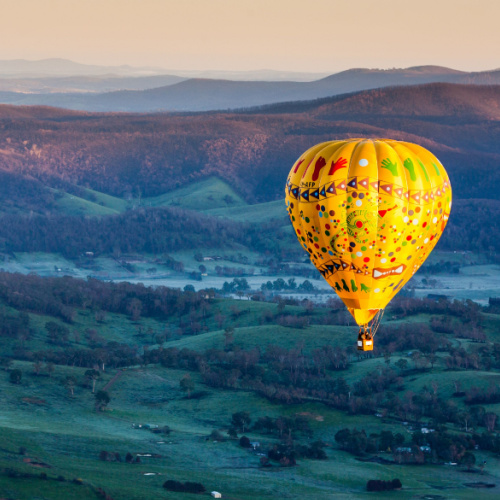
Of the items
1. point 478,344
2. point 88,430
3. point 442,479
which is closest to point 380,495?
point 442,479

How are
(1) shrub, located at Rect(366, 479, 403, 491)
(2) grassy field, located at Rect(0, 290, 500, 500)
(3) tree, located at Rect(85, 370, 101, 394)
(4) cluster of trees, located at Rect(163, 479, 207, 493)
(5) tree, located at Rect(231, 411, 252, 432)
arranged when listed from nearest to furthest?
1. (4) cluster of trees, located at Rect(163, 479, 207, 493)
2. (2) grassy field, located at Rect(0, 290, 500, 500)
3. (1) shrub, located at Rect(366, 479, 403, 491)
4. (5) tree, located at Rect(231, 411, 252, 432)
5. (3) tree, located at Rect(85, 370, 101, 394)

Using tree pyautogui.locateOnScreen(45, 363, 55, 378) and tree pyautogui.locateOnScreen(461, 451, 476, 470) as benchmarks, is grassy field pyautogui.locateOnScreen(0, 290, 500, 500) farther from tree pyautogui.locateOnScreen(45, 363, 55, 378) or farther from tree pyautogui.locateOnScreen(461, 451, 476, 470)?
tree pyautogui.locateOnScreen(461, 451, 476, 470)

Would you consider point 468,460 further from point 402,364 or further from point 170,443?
point 402,364

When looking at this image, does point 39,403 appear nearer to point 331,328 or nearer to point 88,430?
point 88,430

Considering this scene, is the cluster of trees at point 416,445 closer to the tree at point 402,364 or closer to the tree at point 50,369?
the tree at point 402,364

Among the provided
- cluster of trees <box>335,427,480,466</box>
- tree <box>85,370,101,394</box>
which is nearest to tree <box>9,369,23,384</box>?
tree <box>85,370,101,394</box>

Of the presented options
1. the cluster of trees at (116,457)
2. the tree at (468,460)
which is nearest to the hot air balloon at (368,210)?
the tree at (468,460)
